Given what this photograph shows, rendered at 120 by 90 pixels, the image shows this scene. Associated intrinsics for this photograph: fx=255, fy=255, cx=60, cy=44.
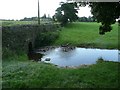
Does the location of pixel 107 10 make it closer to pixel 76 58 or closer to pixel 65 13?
pixel 76 58

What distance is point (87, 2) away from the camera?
21562mm

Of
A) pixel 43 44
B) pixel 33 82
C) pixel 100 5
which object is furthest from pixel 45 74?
pixel 43 44

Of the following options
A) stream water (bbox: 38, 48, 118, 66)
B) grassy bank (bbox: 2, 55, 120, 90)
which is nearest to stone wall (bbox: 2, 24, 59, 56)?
stream water (bbox: 38, 48, 118, 66)

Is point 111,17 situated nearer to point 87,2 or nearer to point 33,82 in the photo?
point 87,2

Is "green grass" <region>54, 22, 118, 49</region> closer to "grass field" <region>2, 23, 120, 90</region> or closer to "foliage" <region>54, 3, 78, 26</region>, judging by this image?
"foliage" <region>54, 3, 78, 26</region>

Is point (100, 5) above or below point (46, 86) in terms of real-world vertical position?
above

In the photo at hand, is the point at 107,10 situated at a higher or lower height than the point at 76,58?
higher

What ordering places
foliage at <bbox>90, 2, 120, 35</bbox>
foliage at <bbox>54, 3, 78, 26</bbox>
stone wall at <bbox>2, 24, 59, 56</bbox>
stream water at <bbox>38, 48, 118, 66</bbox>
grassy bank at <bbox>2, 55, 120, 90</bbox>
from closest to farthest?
grassy bank at <bbox>2, 55, 120, 90</bbox>
foliage at <bbox>90, 2, 120, 35</bbox>
stone wall at <bbox>2, 24, 59, 56</bbox>
stream water at <bbox>38, 48, 118, 66</bbox>
foliage at <bbox>54, 3, 78, 26</bbox>

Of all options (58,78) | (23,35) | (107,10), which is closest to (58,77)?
(58,78)

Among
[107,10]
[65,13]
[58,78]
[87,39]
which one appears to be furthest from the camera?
[65,13]

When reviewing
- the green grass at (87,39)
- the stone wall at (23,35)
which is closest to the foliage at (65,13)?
the green grass at (87,39)

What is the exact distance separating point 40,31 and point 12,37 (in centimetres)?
1647

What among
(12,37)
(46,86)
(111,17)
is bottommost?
(46,86)

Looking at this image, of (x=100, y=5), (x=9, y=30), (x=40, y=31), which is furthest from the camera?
(x=40, y=31)
